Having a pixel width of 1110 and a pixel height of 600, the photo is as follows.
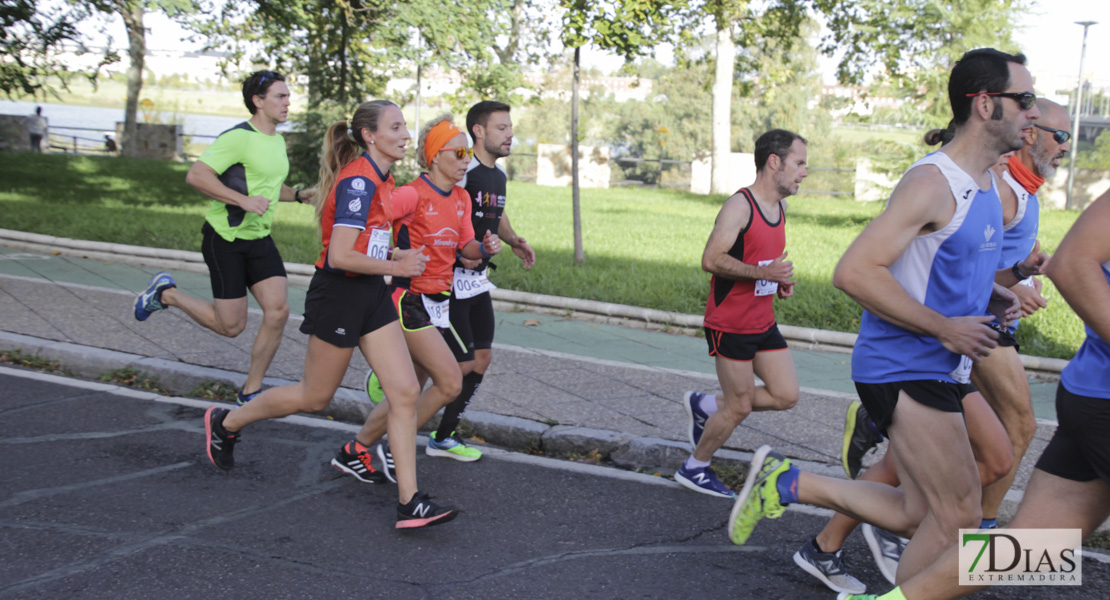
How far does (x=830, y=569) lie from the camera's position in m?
3.97

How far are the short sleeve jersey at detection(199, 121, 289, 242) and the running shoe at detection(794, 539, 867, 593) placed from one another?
3.69m

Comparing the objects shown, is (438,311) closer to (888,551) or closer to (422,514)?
(422,514)

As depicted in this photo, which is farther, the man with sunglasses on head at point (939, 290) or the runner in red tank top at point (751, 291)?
the runner in red tank top at point (751, 291)

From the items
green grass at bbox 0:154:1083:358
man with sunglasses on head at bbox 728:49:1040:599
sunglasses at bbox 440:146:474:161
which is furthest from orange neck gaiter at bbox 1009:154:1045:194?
green grass at bbox 0:154:1083:358

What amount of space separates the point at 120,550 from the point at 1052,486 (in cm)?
347

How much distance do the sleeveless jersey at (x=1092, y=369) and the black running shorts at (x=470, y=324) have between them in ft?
10.1

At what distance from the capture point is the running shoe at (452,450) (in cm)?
557

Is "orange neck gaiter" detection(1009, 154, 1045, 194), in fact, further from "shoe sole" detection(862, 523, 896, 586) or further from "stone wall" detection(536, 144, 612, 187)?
"stone wall" detection(536, 144, 612, 187)

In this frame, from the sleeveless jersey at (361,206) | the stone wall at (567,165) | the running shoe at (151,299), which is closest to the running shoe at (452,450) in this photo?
the sleeveless jersey at (361,206)

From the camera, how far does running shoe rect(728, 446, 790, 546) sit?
378cm

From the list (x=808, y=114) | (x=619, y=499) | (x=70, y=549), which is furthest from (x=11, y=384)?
(x=808, y=114)

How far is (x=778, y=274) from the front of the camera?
4766 millimetres

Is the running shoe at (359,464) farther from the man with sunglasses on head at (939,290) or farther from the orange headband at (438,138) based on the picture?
the man with sunglasses on head at (939,290)

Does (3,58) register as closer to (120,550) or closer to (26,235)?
(26,235)
